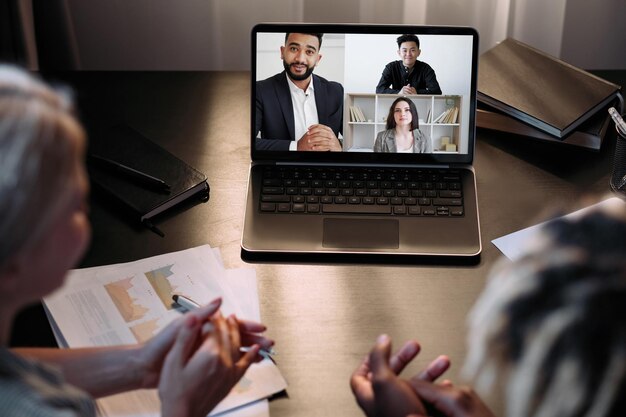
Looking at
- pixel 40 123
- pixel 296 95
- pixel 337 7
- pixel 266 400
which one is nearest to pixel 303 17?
pixel 337 7

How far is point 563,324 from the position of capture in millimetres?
614

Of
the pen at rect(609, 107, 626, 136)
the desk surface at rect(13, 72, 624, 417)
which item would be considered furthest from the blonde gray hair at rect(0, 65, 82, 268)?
the pen at rect(609, 107, 626, 136)

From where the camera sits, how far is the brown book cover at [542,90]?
53.7 inches

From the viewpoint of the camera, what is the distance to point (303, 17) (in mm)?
2104

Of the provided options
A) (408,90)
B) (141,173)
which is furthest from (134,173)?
(408,90)

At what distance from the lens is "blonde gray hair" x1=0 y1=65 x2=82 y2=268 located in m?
0.59

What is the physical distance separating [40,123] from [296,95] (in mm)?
702

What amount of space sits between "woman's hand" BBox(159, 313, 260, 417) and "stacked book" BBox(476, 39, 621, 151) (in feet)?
2.23

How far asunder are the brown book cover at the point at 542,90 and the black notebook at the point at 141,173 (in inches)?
20.8

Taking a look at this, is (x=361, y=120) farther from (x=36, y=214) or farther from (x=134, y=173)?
(x=36, y=214)

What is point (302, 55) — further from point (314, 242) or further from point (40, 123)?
point (40, 123)

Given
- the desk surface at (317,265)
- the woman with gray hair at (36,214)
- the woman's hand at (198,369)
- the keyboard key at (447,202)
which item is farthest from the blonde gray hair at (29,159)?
the keyboard key at (447,202)

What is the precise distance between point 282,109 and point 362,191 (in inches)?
7.1

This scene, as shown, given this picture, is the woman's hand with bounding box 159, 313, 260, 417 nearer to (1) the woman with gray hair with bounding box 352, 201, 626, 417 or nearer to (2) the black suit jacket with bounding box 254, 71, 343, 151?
(1) the woman with gray hair with bounding box 352, 201, 626, 417
